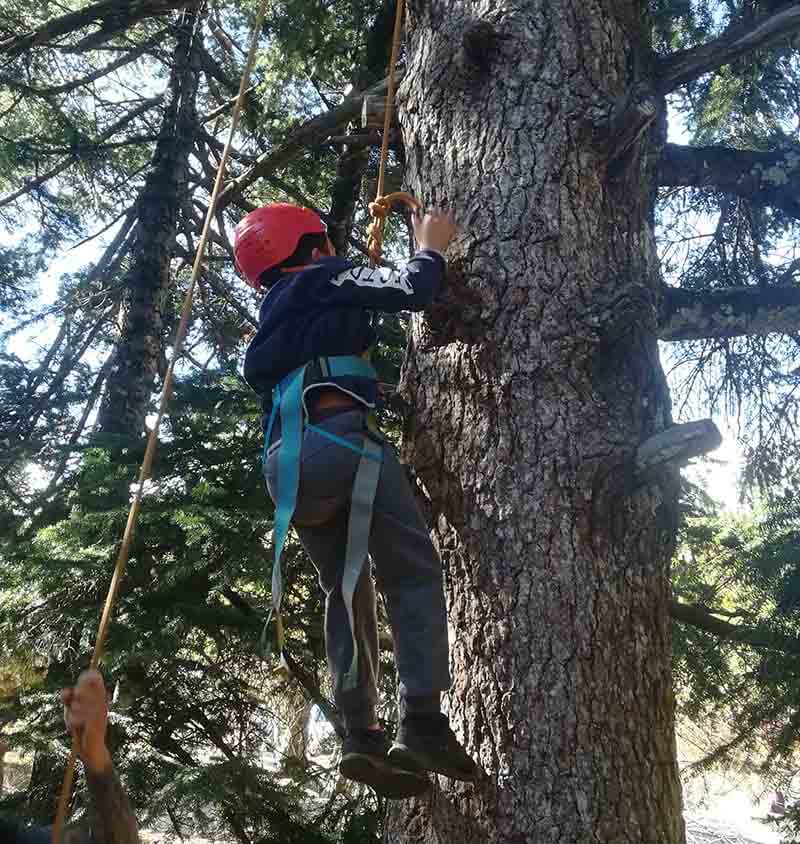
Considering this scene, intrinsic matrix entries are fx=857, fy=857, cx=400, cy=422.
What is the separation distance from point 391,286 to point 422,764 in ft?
4.20

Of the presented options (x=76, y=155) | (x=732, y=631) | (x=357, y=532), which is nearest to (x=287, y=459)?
(x=357, y=532)

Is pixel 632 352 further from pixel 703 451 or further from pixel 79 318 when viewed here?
pixel 79 318

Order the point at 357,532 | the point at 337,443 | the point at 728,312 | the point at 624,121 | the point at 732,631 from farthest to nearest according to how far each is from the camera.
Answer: the point at 732,631, the point at 728,312, the point at 624,121, the point at 337,443, the point at 357,532

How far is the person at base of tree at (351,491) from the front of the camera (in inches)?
87.6

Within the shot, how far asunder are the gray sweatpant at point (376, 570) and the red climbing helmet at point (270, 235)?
646 mm

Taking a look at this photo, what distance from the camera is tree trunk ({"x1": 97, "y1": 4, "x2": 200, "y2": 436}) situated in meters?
7.21

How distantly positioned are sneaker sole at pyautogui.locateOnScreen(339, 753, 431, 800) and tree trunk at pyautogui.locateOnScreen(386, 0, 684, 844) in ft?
0.20

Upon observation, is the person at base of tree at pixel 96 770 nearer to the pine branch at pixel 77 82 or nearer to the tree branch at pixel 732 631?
the tree branch at pixel 732 631

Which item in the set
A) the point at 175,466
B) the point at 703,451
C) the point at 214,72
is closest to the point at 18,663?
the point at 175,466

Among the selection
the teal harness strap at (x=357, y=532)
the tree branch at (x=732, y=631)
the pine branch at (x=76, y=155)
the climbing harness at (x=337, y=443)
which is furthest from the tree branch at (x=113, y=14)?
the tree branch at (x=732, y=631)

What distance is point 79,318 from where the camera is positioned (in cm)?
828

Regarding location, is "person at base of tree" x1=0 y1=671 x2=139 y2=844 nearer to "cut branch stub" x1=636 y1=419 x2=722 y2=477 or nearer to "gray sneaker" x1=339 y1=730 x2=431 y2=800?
"gray sneaker" x1=339 y1=730 x2=431 y2=800

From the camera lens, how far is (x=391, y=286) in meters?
2.45

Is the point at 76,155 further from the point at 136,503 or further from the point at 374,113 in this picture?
the point at 136,503
